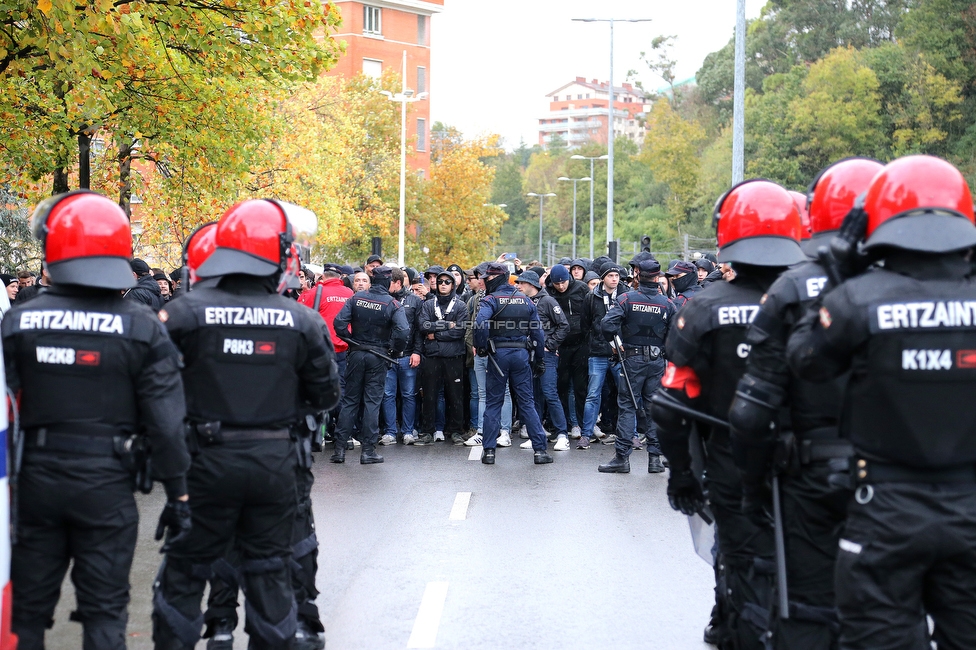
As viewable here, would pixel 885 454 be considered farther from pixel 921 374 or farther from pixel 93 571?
pixel 93 571

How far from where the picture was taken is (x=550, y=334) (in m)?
13.6

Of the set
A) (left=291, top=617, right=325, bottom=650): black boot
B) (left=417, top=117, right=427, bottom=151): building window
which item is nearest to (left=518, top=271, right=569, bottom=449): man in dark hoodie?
(left=291, top=617, right=325, bottom=650): black boot

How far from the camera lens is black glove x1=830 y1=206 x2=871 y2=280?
13.2 feet

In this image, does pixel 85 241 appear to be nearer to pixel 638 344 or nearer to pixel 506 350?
pixel 638 344

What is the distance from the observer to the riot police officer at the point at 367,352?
40.7ft

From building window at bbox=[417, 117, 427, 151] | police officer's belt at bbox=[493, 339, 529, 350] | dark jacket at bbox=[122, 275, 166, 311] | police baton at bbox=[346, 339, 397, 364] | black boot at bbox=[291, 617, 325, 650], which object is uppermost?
building window at bbox=[417, 117, 427, 151]

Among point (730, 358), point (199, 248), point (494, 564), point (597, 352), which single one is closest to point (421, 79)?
point (597, 352)

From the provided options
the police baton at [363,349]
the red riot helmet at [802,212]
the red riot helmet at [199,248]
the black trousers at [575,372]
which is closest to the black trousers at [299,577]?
the red riot helmet at [199,248]

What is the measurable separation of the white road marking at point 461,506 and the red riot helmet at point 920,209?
602 cm

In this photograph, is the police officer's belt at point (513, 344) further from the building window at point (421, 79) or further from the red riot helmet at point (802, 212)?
the building window at point (421, 79)

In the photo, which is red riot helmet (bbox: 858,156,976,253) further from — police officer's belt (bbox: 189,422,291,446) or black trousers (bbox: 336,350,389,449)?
black trousers (bbox: 336,350,389,449)

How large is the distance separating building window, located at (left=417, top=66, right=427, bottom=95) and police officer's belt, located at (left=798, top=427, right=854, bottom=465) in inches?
2692

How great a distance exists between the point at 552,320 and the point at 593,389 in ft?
3.15

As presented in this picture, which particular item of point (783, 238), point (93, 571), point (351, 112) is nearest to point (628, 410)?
point (783, 238)
